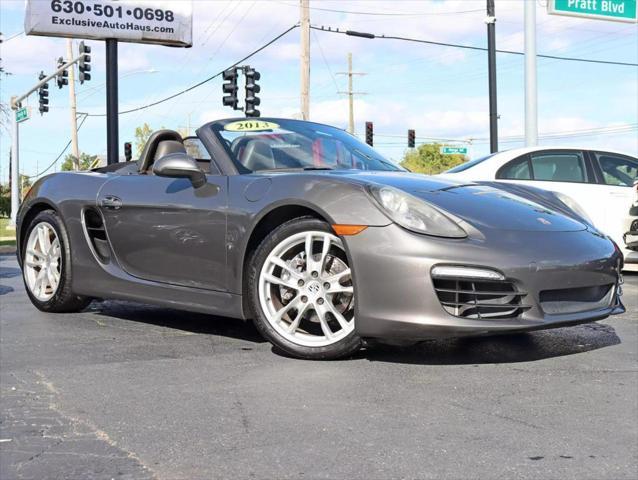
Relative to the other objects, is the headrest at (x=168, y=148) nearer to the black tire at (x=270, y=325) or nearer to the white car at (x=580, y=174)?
the black tire at (x=270, y=325)

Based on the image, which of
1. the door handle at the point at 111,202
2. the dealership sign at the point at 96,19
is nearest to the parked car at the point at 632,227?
the door handle at the point at 111,202

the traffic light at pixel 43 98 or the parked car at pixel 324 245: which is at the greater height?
the traffic light at pixel 43 98

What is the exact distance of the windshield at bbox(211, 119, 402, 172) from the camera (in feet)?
15.6

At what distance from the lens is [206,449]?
2773 millimetres

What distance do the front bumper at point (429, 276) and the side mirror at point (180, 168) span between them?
1121mm

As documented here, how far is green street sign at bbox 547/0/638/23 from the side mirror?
489 inches

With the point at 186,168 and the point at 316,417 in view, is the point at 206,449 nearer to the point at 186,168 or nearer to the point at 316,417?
the point at 316,417

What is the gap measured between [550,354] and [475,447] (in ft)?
5.23

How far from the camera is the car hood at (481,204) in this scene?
399 centimetres

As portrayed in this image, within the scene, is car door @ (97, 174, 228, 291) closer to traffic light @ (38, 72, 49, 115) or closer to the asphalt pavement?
the asphalt pavement

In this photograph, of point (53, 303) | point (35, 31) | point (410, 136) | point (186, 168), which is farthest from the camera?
point (410, 136)

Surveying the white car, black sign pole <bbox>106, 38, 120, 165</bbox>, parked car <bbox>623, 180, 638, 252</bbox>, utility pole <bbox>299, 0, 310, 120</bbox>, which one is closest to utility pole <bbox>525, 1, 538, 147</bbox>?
the white car

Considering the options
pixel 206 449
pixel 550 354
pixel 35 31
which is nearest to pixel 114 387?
pixel 206 449

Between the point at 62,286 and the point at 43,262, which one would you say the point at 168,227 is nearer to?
the point at 62,286
